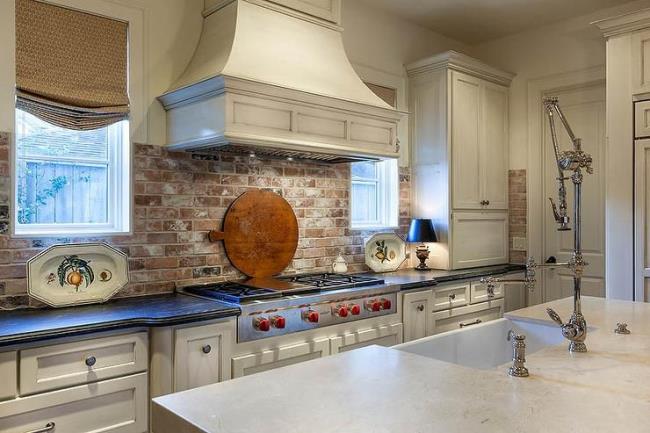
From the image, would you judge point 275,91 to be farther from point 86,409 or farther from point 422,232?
point 422,232

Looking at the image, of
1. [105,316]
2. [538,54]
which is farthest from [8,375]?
[538,54]

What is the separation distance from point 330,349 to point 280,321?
0.40m

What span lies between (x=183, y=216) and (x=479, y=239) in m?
2.54

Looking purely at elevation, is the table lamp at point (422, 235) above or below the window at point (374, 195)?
below

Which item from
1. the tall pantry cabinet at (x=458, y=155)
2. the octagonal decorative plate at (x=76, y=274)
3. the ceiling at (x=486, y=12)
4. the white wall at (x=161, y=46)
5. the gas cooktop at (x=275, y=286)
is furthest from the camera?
the tall pantry cabinet at (x=458, y=155)

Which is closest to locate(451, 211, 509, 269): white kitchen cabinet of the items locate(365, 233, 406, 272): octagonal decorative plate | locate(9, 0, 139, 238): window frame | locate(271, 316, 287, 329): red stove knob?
locate(365, 233, 406, 272): octagonal decorative plate

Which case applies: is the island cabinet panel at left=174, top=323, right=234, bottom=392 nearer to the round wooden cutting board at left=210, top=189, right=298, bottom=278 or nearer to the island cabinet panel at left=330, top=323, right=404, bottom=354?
the island cabinet panel at left=330, top=323, right=404, bottom=354

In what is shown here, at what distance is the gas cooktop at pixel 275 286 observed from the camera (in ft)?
8.98

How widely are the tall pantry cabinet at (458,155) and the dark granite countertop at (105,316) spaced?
87.9 inches

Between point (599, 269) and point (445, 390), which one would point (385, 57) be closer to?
point (599, 269)

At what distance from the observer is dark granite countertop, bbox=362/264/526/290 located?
138 inches

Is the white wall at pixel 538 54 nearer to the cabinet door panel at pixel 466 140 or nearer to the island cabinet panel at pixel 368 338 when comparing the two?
the cabinet door panel at pixel 466 140

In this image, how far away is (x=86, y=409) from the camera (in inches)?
84.1

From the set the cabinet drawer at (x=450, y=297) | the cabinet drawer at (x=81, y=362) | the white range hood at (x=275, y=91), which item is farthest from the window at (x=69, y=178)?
the cabinet drawer at (x=450, y=297)
